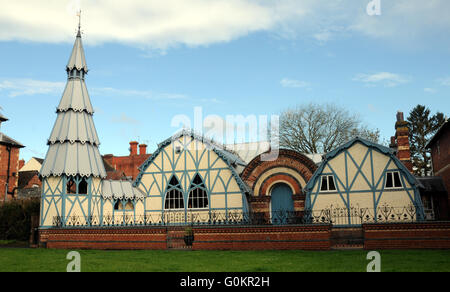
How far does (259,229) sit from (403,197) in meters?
8.28

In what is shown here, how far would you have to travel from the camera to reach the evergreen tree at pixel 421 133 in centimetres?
4219

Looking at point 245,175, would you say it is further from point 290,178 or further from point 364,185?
point 364,185

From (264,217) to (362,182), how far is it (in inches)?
226

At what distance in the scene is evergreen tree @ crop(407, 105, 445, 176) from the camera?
4219cm

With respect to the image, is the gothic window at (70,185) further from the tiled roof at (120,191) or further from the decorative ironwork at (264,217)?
the decorative ironwork at (264,217)

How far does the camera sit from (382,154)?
21062 millimetres

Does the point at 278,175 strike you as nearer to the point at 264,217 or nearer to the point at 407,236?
the point at 264,217

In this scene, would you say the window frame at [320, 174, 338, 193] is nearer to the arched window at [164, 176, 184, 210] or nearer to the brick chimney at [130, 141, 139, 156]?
the arched window at [164, 176, 184, 210]

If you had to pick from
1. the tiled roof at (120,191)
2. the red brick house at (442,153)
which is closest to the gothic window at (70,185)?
the tiled roof at (120,191)

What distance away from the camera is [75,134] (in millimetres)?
22781

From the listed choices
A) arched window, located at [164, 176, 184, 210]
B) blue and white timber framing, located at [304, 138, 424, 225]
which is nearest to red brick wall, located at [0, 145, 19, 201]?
arched window, located at [164, 176, 184, 210]

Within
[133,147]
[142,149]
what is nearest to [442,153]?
[142,149]

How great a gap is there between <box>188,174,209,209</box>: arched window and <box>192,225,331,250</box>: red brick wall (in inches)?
257
